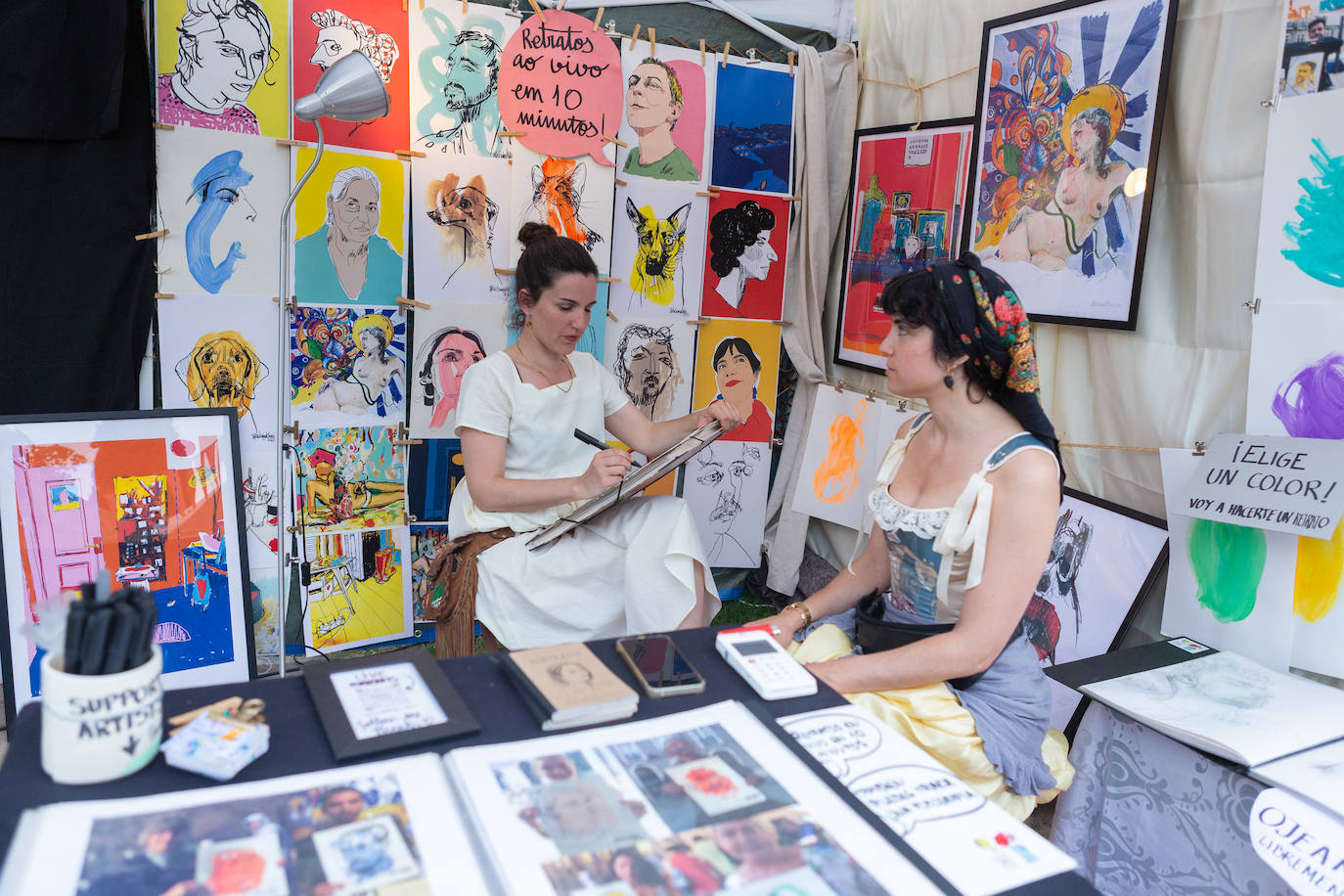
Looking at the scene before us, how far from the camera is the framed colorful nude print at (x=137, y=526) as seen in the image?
2146 mm

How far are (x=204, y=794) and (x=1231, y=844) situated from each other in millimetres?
1745

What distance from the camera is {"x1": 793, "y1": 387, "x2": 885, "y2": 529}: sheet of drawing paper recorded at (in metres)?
3.53

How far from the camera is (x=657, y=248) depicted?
3.61 metres

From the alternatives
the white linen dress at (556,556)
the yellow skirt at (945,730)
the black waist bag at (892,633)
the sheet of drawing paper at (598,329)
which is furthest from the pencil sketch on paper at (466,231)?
the yellow skirt at (945,730)

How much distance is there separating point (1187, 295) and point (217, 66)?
121 inches

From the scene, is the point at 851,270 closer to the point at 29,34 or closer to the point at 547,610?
the point at 547,610

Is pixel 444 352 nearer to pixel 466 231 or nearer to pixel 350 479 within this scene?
pixel 466 231

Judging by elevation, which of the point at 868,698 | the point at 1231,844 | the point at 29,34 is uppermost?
the point at 29,34

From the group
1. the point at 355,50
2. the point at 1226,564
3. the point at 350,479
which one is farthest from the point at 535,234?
the point at 1226,564

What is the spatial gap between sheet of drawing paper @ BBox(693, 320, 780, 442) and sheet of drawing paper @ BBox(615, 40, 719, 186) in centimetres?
67

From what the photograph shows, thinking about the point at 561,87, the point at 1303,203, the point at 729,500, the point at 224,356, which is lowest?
the point at 729,500

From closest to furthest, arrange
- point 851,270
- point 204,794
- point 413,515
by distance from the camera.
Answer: point 204,794 → point 413,515 → point 851,270

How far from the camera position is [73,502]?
2.21 m

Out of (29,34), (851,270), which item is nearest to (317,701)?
Result: (29,34)
